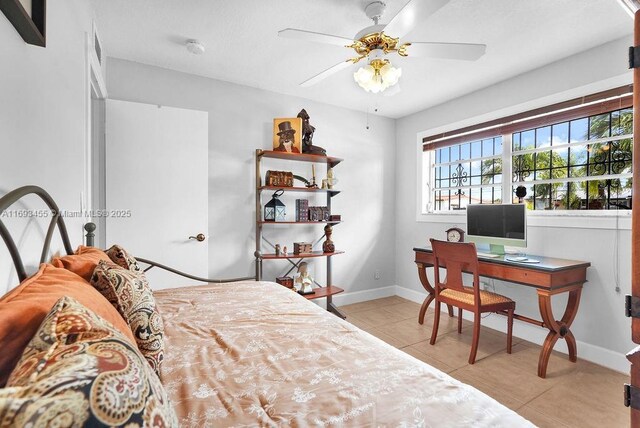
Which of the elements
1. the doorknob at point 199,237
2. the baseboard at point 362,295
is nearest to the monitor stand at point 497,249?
the baseboard at point 362,295

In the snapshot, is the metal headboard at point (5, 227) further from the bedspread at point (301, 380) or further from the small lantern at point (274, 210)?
the small lantern at point (274, 210)

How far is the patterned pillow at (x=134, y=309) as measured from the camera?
0.93 meters

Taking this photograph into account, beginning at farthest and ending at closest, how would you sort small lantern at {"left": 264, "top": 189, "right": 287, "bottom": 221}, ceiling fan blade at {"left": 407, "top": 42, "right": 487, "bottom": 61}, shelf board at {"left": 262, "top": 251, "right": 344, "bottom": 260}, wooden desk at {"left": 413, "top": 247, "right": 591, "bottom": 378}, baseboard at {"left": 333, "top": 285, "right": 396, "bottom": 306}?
baseboard at {"left": 333, "top": 285, "right": 396, "bottom": 306} < small lantern at {"left": 264, "top": 189, "right": 287, "bottom": 221} < shelf board at {"left": 262, "top": 251, "right": 344, "bottom": 260} < wooden desk at {"left": 413, "top": 247, "right": 591, "bottom": 378} < ceiling fan blade at {"left": 407, "top": 42, "right": 487, "bottom": 61}

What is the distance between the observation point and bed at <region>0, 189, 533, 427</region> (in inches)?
30.6

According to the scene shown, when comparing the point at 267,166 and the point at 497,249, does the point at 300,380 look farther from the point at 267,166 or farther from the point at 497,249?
the point at 267,166

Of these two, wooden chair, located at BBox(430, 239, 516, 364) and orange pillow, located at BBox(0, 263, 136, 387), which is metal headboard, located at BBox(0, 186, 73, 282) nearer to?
orange pillow, located at BBox(0, 263, 136, 387)

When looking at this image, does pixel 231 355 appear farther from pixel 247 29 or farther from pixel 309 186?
pixel 309 186

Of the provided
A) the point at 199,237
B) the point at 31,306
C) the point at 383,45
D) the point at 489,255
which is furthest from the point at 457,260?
the point at 31,306

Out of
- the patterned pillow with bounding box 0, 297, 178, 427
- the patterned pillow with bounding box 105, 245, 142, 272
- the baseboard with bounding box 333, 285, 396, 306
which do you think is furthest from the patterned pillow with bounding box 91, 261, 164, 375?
the baseboard with bounding box 333, 285, 396, 306

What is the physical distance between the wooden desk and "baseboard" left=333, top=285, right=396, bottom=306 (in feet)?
5.79

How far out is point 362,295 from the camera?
162 inches

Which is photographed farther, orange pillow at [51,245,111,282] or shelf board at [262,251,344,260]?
shelf board at [262,251,344,260]

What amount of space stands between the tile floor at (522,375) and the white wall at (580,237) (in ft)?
0.69

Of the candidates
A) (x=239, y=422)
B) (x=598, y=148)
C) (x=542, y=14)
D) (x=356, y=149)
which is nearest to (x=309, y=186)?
(x=356, y=149)
